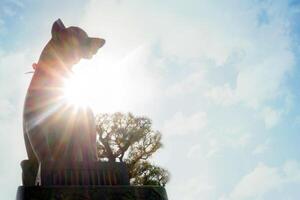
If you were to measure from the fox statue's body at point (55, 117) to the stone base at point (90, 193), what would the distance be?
74 centimetres

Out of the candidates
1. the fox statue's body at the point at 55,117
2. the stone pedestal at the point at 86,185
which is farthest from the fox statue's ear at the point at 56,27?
the stone pedestal at the point at 86,185

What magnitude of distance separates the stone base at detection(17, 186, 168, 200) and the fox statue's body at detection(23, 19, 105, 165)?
0.74 m

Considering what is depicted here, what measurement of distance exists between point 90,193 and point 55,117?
1244 millimetres

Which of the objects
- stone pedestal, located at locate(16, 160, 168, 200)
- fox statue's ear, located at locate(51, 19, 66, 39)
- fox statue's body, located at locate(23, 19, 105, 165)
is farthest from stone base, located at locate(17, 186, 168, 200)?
fox statue's ear, located at locate(51, 19, 66, 39)

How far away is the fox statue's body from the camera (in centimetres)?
376

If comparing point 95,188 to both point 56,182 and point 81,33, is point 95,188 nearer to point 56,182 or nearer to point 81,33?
point 56,182

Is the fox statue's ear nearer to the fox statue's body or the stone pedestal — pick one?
the fox statue's body

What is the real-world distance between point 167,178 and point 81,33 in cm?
1860

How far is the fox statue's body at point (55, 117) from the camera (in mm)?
3760

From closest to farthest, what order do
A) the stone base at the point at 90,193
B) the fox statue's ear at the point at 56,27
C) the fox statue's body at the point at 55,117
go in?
the stone base at the point at 90,193
the fox statue's body at the point at 55,117
the fox statue's ear at the point at 56,27

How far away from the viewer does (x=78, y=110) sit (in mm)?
4023

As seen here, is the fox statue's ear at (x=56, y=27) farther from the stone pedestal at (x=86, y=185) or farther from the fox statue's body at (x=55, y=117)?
the stone pedestal at (x=86, y=185)

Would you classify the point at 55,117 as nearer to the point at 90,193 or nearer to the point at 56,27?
the point at 56,27

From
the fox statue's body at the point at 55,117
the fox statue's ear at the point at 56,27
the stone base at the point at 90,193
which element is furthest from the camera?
the fox statue's ear at the point at 56,27
